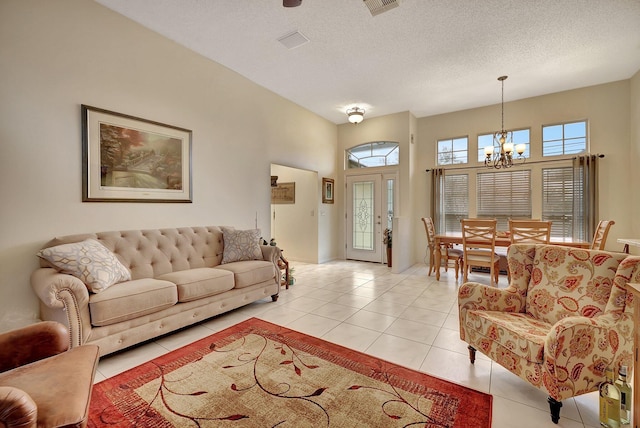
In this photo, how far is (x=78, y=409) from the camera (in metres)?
1.06

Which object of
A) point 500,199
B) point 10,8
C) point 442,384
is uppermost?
point 10,8

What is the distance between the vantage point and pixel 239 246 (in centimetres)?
362

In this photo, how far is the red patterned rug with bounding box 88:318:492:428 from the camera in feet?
5.20

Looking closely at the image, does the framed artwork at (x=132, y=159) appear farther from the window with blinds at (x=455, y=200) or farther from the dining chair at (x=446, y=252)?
the window with blinds at (x=455, y=200)

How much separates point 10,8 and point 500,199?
691 centimetres

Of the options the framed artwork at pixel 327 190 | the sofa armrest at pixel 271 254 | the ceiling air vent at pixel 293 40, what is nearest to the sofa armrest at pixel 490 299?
the sofa armrest at pixel 271 254

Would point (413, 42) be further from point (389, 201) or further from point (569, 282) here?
point (389, 201)

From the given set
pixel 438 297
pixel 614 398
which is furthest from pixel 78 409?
pixel 438 297

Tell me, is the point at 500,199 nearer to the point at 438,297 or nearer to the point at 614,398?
the point at 438,297

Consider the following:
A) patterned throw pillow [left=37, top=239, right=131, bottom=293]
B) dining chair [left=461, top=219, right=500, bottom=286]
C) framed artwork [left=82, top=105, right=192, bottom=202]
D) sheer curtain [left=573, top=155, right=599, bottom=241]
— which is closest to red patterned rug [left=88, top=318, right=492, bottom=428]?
patterned throw pillow [left=37, top=239, right=131, bottom=293]

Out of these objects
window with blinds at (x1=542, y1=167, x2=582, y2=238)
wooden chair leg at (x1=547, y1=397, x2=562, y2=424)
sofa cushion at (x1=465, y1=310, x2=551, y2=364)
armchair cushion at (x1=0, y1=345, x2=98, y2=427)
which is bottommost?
wooden chair leg at (x1=547, y1=397, x2=562, y2=424)

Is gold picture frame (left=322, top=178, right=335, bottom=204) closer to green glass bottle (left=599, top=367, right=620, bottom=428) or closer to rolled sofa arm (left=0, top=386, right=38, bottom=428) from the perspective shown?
green glass bottle (left=599, top=367, right=620, bottom=428)

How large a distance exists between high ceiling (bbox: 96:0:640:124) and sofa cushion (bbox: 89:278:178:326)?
9.00ft

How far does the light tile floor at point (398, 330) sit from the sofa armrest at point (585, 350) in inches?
10.8
